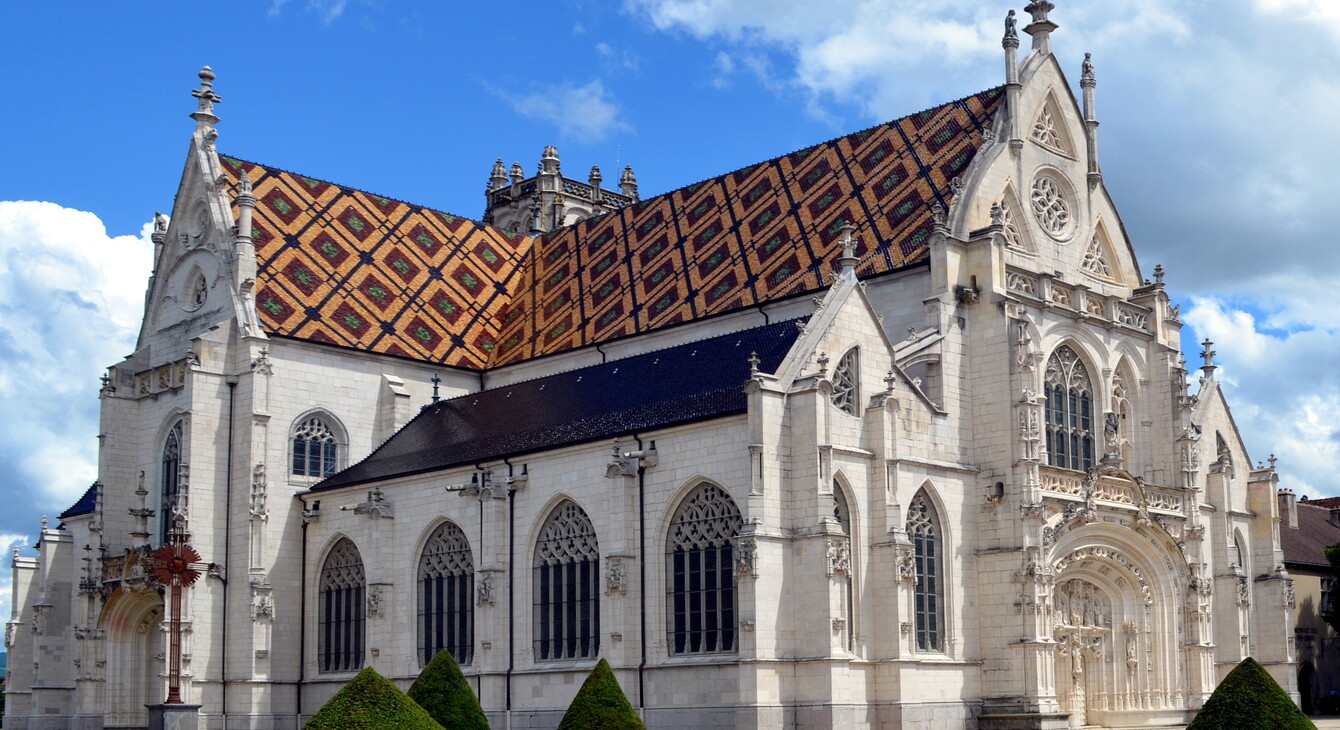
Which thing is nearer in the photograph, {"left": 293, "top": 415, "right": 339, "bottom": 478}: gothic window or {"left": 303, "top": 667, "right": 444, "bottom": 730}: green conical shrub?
{"left": 303, "top": 667, "right": 444, "bottom": 730}: green conical shrub

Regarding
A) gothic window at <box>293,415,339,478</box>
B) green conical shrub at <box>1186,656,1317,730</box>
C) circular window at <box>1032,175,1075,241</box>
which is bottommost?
green conical shrub at <box>1186,656,1317,730</box>

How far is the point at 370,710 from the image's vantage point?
24094 millimetres

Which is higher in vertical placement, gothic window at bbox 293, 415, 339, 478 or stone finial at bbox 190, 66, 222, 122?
stone finial at bbox 190, 66, 222, 122

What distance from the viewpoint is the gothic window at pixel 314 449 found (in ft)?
138

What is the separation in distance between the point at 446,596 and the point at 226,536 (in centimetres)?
655

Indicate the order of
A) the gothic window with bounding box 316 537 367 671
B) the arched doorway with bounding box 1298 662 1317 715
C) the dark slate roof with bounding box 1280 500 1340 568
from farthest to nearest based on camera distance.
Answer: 1. the dark slate roof with bounding box 1280 500 1340 568
2. the arched doorway with bounding box 1298 662 1317 715
3. the gothic window with bounding box 316 537 367 671

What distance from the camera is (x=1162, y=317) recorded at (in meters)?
40.1

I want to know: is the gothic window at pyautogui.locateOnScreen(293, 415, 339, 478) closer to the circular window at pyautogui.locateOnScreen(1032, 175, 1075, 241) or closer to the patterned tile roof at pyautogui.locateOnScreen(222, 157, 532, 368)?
the patterned tile roof at pyautogui.locateOnScreen(222, 157, 532, 368)

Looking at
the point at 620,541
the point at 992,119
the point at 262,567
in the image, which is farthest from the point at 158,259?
the point at 992,119

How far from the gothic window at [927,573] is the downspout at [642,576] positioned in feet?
18.1

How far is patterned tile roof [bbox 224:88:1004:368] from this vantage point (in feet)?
129

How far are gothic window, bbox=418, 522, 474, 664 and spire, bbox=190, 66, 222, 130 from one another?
14.7 metres

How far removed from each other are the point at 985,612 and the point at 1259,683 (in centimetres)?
903

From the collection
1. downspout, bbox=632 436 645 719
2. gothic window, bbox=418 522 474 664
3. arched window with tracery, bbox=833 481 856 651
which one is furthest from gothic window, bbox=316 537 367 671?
arched window with tracery, bbox=833 481 856 651
